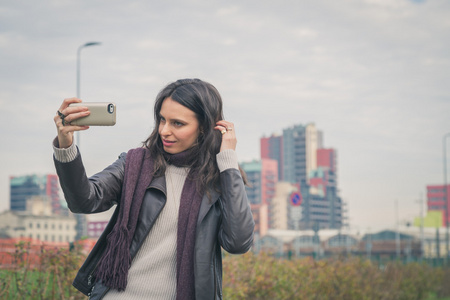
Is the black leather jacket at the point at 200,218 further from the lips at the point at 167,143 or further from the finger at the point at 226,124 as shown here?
the finger at the point at 226,124

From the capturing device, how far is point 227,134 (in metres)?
3.07

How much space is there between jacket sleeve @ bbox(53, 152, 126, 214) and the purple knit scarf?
0.21 feet

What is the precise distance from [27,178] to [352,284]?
162996 millimetres

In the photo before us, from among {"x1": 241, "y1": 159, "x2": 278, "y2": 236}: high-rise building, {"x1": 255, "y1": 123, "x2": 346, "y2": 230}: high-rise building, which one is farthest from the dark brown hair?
{"x1": 255, "y1": 123, "x2": 346, "y2": 230}: high-rise building

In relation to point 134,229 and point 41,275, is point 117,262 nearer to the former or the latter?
point 134,229

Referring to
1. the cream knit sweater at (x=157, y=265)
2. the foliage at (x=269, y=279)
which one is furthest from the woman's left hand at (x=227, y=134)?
the foliage at (x=269, y=279)

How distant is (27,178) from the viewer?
166125mm

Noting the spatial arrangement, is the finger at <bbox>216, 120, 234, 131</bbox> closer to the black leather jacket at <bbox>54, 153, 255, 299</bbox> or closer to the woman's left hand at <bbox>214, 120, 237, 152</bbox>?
the woman's left hand at <bbox>214, 120, 237, 152</bbox>

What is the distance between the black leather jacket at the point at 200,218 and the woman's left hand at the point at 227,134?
159 millimetres

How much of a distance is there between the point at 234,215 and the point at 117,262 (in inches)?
20.1

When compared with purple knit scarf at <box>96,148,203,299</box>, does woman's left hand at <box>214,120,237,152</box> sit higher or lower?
higher

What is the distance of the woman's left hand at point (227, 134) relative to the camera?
9.95ft

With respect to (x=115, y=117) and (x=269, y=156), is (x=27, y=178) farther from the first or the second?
(x=115, y=117)

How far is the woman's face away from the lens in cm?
292
